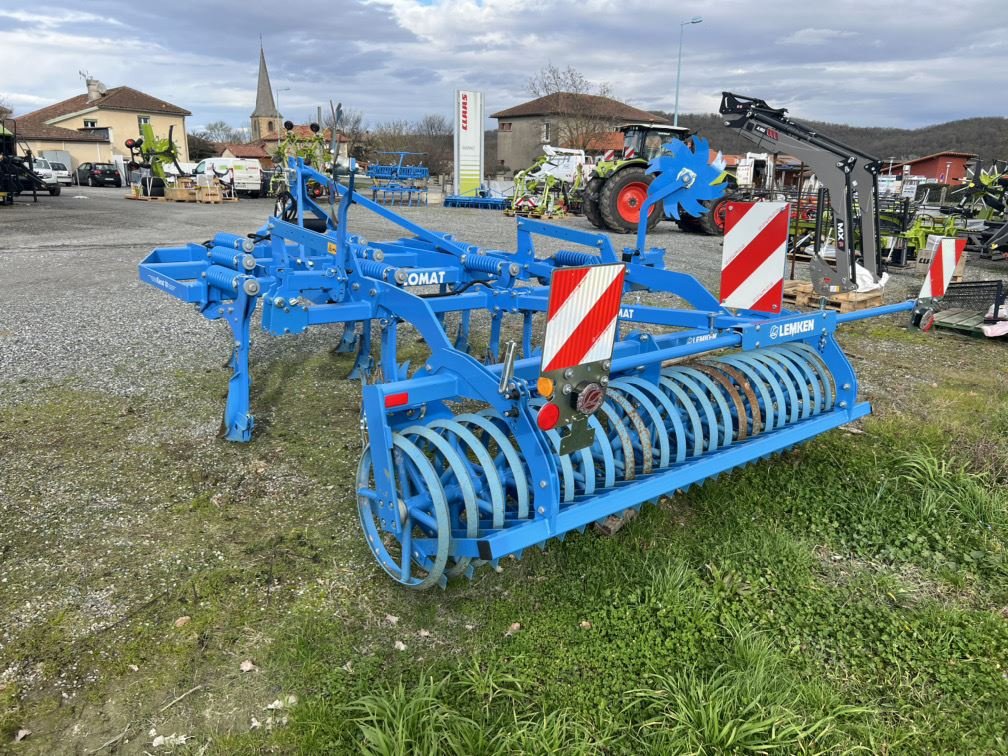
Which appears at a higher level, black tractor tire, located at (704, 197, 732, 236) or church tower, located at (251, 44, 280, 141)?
church tower, located at (251, 44, 280, 141)

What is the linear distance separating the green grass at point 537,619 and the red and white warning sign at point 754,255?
961mm

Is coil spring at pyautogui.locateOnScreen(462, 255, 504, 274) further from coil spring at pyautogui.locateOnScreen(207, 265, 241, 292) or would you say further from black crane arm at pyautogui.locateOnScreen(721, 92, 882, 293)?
black crane arm at pyautogui.locateOnScreen(721, 92, 882, 293)

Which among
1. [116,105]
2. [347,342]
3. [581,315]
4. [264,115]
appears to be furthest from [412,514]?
[264,115]

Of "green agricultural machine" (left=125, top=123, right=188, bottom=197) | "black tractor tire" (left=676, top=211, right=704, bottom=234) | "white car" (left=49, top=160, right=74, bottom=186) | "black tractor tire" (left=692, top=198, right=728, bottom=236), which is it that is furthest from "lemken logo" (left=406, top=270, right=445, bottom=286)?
"white car" (left=49, top=160, right=74, bottom=186)

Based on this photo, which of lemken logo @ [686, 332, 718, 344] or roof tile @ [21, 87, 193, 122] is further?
roof tile @ [21, 87, 193, 122]

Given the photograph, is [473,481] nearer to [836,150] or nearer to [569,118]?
[836,150]

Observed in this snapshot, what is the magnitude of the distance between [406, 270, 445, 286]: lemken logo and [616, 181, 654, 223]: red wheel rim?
35.9 feet

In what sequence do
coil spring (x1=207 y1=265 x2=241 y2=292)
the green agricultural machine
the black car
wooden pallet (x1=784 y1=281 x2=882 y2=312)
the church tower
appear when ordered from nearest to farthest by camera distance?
coil spring (x1=207 y1=265 x2=241 y2=292)
wooden pallet (x1=784 y1=281 x2=882 y2=312)
the green agricultural machine
the black car
the church tower

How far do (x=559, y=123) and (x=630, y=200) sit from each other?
32.8 m

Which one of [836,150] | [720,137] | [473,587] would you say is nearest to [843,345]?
[836,150]

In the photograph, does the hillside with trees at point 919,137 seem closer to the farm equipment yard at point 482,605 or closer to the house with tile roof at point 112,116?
the house with tile roof at point 112,116

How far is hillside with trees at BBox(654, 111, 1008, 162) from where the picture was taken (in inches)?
1855

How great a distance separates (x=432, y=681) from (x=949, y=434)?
3.91 m

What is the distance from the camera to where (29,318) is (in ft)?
22.4
